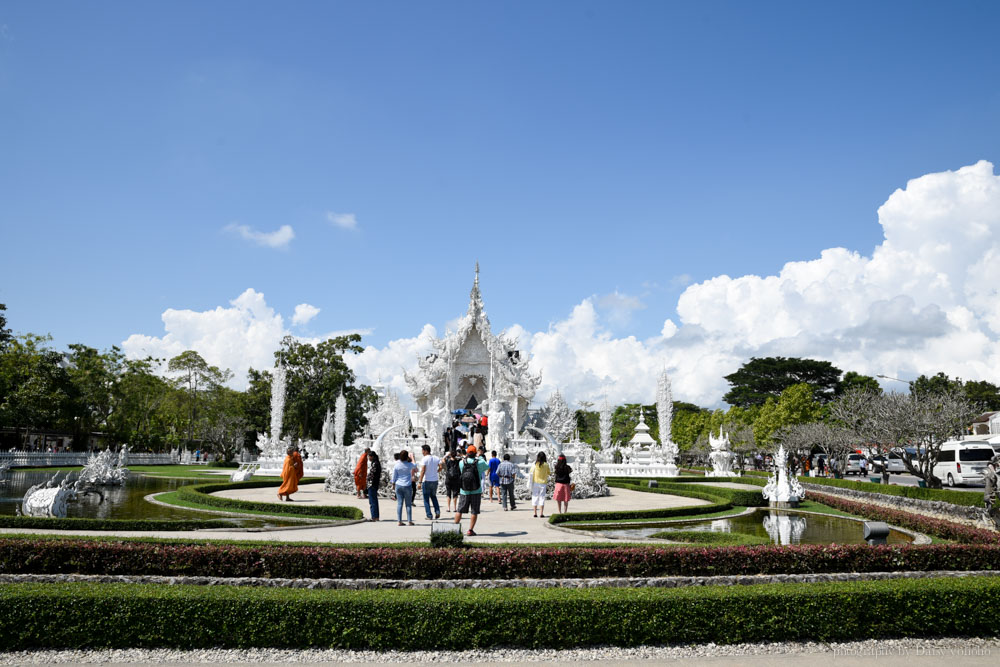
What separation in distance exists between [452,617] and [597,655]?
69.9 inches

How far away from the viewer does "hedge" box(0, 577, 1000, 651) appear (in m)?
7.05

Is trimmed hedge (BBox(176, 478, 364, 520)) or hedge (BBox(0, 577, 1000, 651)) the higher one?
hedge (BBox(0, 577, 1000, 651))

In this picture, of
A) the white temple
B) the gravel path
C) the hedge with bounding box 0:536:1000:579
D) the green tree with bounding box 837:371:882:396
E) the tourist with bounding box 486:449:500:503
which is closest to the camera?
the gravel path

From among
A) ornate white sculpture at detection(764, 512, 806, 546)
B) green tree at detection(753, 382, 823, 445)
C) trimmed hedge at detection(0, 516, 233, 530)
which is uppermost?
green tree at detection(753, 382, 823, 445)

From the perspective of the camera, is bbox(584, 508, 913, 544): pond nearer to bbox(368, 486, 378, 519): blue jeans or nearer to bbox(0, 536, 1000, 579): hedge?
bbox(0, 536, 1000, 579): hedge

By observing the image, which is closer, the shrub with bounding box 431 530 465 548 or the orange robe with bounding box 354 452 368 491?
the shrub with bounding box 431 530 465 548

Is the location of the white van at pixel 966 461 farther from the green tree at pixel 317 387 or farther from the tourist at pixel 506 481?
the green tree at pixel 317 387

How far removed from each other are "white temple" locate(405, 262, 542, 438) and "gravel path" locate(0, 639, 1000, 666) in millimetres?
27349

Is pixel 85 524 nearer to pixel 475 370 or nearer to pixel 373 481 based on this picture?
pixel 373 481

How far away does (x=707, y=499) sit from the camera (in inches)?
912

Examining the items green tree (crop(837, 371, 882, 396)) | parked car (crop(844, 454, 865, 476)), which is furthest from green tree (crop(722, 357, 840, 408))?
parked car (crop(844, 454, 865, 476))

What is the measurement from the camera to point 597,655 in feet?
23.4

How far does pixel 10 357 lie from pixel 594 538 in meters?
50.3

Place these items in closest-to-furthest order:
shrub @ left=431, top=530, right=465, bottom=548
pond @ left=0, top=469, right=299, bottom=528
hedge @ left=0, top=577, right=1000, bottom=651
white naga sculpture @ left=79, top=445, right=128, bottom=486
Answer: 1. hedge @ left=0, top=577, right=1000, bottom=651
2. shrub @ left=431, top=530, right=465, bottom=548
3. pond @ left=0, top=469, right=299, bottom=528
4. white naga sculpture @ left=79, top=445, right=128, bottom=486
